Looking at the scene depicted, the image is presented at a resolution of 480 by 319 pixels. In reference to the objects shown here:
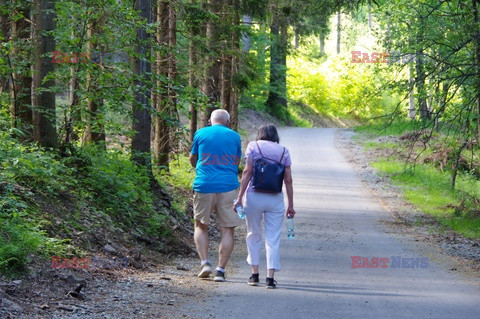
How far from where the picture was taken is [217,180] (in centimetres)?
898

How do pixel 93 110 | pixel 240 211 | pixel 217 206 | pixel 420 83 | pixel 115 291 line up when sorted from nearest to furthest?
pixel 115 291 → pixel 240 211 → pixel 217 206 → pixel 93 110 → pixel 420 83

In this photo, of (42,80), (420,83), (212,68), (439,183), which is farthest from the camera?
(439,183)

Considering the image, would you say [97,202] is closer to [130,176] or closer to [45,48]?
[130,176]

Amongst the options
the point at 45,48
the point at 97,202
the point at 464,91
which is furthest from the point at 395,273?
the point at 45,48

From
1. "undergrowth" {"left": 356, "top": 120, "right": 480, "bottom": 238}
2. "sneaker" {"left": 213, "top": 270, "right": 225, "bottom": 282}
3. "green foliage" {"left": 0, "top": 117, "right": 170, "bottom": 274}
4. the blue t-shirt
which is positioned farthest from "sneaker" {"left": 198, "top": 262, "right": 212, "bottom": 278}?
"undergrowth" {"left": 356, "top": 120, "right": 480, "bottom": 238}

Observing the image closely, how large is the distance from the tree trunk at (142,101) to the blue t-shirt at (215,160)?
3.08 m

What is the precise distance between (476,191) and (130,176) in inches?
489

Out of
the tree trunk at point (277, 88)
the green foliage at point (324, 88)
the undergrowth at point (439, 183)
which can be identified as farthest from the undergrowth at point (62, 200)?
the green foliage at point (324, 88)

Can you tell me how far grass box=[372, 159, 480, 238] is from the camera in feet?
52.7

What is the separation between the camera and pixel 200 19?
1644 cm

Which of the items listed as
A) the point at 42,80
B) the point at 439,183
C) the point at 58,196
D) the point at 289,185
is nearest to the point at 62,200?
the point at 58,196

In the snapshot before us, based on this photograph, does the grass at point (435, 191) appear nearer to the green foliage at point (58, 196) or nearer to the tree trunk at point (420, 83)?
the tree trunk at point (420, 83)

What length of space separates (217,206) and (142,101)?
480cm

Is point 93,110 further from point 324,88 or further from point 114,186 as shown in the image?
point 324,88
